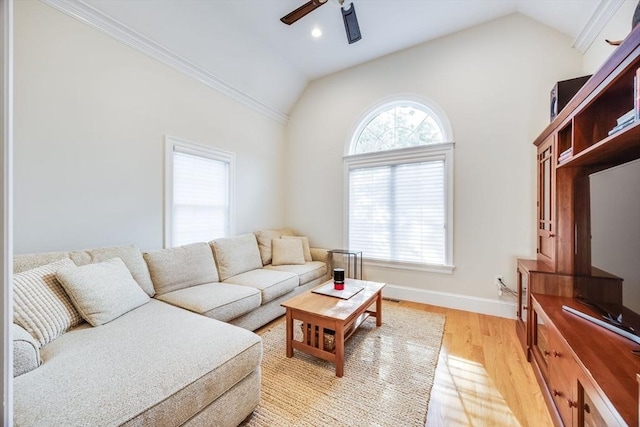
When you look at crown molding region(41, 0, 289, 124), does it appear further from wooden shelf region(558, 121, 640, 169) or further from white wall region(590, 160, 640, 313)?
white wall region(590, 160, 640, 313)

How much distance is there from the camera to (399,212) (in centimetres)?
347

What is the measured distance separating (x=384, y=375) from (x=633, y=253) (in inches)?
61.9

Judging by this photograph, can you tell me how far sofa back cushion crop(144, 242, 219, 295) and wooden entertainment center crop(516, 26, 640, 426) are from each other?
277 centimetres

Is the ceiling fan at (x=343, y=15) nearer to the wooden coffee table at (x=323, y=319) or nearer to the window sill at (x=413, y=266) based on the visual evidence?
the wooden coffee table at (x=323, y=319)

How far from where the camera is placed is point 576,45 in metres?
2.51

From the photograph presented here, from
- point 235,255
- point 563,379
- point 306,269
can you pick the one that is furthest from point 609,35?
point 235,255

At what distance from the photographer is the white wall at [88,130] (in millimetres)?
1838

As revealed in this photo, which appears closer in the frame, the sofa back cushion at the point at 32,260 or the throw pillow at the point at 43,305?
the throw pillow at the point at 43,305

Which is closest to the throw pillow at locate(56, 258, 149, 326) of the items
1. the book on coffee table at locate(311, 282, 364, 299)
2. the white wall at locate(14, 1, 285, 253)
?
the white wall at locate(14, 1, 285, 253)

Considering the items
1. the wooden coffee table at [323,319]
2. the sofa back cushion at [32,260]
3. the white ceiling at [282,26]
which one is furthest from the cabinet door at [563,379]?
the sofa back cushion at [32,260]

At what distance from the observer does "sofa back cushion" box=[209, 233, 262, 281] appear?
9.36ft

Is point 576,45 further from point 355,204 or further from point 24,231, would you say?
point 24,231

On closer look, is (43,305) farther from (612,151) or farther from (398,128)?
(398,128)

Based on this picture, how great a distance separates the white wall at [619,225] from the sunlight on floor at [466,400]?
36.2 inches
